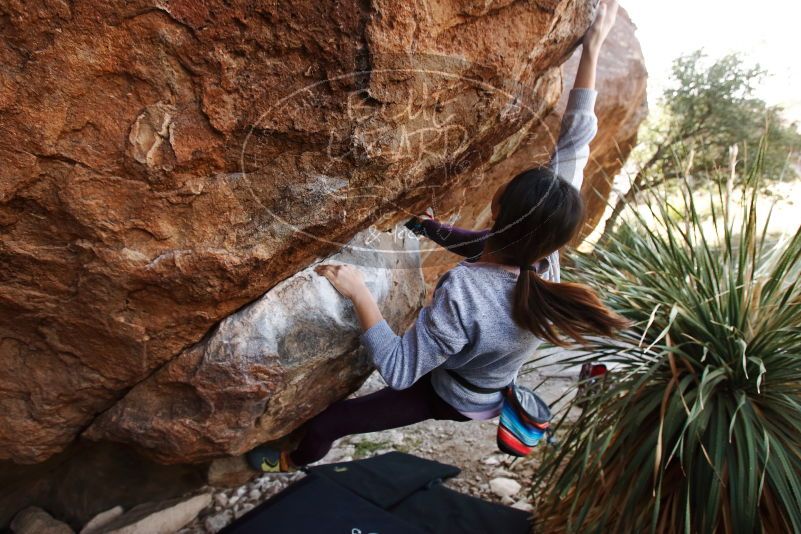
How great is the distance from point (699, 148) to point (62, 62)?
8600 millimetres

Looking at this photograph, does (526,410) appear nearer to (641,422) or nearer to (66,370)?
(641,422)

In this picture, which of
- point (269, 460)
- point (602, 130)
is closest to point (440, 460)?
point (269, 460)

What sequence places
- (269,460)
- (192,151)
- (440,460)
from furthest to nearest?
(440,460) → (269,460) → (192,151)

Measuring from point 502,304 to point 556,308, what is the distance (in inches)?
7.1

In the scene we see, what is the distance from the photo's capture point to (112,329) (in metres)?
1.93

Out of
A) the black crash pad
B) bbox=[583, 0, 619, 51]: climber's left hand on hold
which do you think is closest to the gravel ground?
the black crash pad

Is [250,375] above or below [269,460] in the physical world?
above

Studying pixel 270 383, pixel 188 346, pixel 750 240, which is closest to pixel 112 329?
pixel 188 346

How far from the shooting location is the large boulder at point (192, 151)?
1.48 meters

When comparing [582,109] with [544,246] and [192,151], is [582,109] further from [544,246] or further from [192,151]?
[192,151]

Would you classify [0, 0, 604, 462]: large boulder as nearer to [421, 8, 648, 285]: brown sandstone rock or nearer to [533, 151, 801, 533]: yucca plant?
[533, 151, 801, 533]: yucca plant

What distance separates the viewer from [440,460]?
377 cm

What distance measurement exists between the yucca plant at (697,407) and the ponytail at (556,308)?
272 millimetres

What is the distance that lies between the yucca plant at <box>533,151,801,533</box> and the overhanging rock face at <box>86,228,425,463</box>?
1.10 meters
